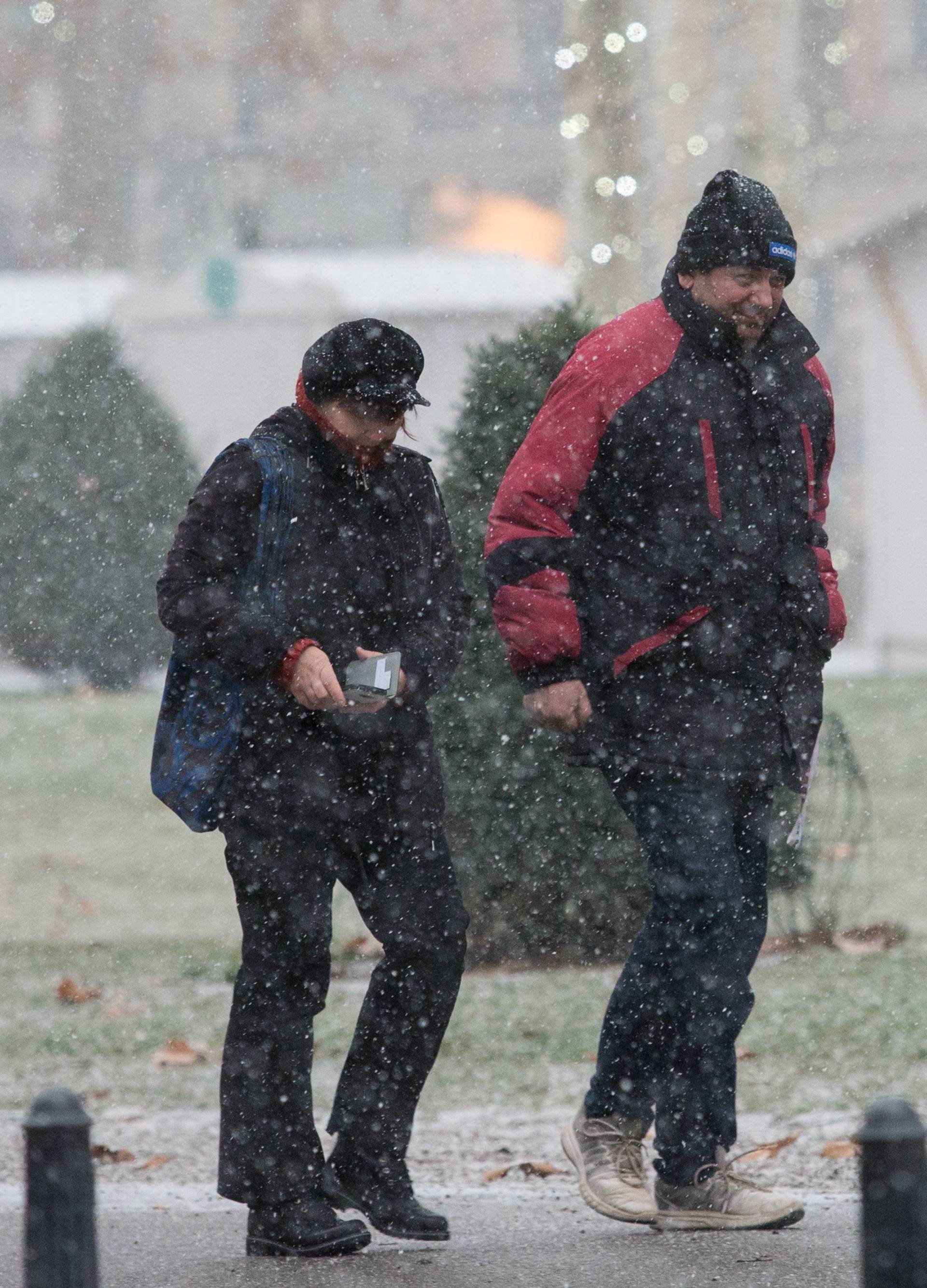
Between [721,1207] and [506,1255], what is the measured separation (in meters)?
0.44

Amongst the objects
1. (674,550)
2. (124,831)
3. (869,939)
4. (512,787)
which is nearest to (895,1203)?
(674,550)

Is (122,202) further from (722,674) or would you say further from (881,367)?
(722,674)

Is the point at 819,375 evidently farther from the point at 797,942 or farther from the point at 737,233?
the point at 797,942

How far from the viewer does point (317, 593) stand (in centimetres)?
368

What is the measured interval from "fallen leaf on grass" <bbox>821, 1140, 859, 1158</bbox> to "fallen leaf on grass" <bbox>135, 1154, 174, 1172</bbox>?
1572 millimetres

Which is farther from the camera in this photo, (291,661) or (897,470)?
(897,470)

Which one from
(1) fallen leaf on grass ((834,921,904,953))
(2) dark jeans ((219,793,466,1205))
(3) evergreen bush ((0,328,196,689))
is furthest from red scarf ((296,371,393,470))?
(3) evergreen bush ((0,328,196,689))

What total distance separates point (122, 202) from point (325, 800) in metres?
24.7

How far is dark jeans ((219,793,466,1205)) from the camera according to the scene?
3607 millimetres

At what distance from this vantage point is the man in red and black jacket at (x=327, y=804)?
360 cm

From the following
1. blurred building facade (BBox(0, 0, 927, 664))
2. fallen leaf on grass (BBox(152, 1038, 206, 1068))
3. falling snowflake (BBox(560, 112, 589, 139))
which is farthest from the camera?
blurred building facade (BBox(0, 0, 927, 664))

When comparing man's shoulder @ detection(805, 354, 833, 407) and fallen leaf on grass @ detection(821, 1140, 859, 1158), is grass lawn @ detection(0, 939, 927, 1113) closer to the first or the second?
fallen leaf on grass @ detection(821, 1140, 859, 1158)

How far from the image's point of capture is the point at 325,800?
11.9ft

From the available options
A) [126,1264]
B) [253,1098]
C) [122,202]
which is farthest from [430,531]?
[122,202]
